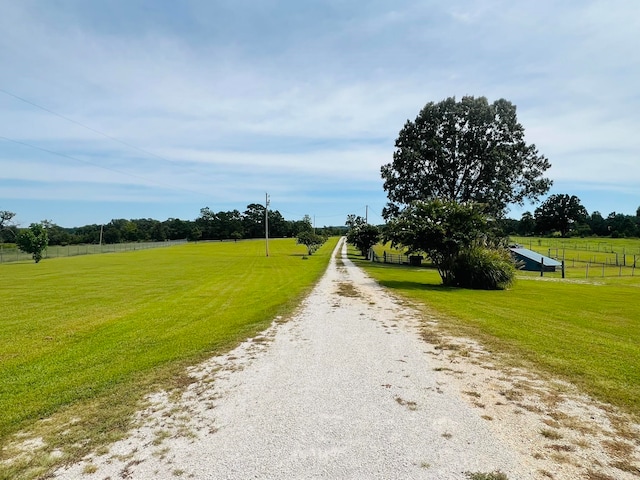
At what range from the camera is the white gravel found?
3248 mm

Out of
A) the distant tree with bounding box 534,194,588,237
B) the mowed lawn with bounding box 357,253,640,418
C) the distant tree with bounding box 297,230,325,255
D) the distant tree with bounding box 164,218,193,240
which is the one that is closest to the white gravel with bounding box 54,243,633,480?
the mowed lawn with bounding box 357,253,640,418

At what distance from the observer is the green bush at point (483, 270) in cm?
1688

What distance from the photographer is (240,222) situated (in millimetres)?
125562

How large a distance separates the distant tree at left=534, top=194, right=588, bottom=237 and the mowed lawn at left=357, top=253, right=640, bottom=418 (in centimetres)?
11572

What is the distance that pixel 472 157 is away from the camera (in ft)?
113

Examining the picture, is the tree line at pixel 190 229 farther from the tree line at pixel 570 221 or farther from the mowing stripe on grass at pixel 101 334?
the mowing stripe on grass at pixel 101 334

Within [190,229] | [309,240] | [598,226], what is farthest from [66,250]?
[598,226]

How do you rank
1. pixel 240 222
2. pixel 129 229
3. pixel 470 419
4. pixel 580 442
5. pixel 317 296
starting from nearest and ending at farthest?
pixel 580 442 → pixel 470 419 → pixel 317 296 → pixel 129 229 → pixel 240 222

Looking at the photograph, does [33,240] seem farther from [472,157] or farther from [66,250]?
[472,157]

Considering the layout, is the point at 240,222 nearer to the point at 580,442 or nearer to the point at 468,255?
the point at 468,255

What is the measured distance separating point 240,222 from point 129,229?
113 ft

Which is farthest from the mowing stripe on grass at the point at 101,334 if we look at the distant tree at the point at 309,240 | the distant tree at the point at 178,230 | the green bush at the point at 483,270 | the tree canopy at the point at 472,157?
the distant tree at the point at 178,230

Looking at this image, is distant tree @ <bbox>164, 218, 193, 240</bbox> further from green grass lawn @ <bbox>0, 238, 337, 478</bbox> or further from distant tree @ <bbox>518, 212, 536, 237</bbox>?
distant tree @ <bbox>518, 212, 536, 237</bbox>

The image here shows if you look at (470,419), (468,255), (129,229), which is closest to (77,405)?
(470,419)
